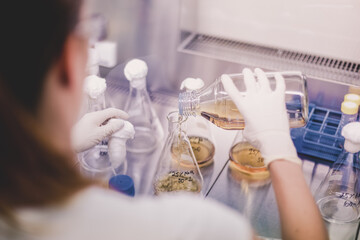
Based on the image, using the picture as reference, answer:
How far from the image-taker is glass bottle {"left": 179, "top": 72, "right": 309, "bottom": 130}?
129 centimetres

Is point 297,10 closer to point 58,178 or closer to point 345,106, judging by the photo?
point 345,106

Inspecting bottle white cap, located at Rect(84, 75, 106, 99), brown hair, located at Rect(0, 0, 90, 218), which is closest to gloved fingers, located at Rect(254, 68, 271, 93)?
bottle white cap, located at Rect(84, 75, 106, 99)

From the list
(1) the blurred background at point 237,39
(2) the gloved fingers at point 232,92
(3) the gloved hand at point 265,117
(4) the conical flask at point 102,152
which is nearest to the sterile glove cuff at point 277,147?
(3) the gloved hand at point 265,117

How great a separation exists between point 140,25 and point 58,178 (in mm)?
1373

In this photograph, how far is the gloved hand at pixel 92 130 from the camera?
4.29 ft

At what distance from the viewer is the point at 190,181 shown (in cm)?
130

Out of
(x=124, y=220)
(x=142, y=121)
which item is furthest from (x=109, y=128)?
(x=124, y=220)

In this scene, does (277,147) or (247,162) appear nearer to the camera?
(277,147)

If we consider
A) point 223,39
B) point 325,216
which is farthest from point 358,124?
point 223,39

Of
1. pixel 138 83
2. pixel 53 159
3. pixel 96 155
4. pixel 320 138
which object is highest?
pixel 53 159

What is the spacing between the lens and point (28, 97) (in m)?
0.59

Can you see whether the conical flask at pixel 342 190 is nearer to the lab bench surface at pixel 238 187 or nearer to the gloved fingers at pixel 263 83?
the lab bench surface at pixel 238 187

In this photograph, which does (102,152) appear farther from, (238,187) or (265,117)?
(265,117)

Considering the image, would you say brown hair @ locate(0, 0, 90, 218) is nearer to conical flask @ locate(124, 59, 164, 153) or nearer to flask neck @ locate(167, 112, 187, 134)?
flask neck @ locate(167, 112, 187, 134)
